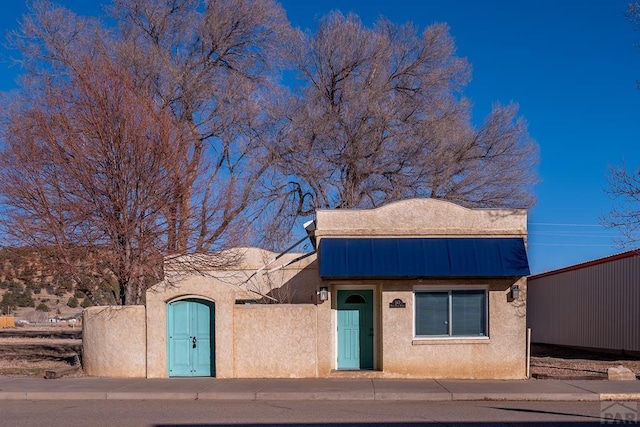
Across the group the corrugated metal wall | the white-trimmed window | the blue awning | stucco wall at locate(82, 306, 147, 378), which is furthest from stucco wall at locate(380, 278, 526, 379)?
the corrugated metal wall

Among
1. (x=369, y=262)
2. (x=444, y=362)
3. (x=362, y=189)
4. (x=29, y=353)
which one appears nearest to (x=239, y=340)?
(x=369, y=262)

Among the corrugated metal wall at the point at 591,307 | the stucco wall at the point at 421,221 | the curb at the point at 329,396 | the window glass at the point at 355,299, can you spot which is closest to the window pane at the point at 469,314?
the stucco wall at the point at 421,221

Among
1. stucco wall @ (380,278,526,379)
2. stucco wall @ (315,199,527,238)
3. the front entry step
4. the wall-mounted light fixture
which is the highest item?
stucco wall @ (315,199,527,238)

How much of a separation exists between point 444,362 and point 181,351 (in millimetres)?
6543

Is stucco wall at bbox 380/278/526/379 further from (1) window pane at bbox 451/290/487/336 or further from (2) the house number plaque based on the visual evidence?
(1) window pane at bbox 451/290/487/336

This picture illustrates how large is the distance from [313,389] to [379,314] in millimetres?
3456

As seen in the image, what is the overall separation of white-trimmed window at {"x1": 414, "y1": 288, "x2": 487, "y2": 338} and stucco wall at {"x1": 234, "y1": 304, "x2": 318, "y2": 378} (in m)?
2.75

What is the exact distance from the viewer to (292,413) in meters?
13.2

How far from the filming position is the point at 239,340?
17.7 m

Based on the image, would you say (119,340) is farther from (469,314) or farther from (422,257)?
(469,314)

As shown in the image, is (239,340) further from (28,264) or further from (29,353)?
(29,353)

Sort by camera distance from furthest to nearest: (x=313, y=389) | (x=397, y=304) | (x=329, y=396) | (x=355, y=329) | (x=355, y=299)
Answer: (x=355, y=299) → (x=355, y=329) → (x=397, y=304) → (x=313, y=389) → (x=329, y=396)

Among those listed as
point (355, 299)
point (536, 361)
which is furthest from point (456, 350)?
point (536, 361)

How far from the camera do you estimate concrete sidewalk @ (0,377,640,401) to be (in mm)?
15141
